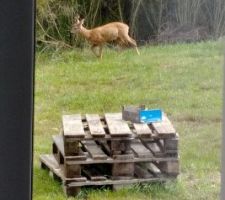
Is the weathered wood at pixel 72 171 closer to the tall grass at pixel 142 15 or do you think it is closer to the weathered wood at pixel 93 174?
the weathered wood at pixel 93 174

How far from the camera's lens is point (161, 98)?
118cm

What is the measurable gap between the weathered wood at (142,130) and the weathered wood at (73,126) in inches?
4.2

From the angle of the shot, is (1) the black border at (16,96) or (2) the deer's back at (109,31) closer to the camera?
(1) the black border at (16,96)

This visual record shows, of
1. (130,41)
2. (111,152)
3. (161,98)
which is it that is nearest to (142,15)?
(130,41)

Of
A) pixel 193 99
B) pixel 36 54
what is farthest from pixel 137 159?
pixel 36 54

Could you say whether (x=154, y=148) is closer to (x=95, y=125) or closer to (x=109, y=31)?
(x=95, y=125)

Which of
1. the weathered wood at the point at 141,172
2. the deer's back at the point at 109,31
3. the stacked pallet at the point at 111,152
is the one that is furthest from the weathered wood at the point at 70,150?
the deer's back at the point at 109,31

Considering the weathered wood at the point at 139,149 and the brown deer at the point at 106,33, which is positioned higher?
the brown deer at the point at 106,33

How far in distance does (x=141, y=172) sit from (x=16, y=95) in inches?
12.5

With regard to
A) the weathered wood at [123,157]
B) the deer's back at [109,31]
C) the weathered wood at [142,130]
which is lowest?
the weathered wood at [123,157]

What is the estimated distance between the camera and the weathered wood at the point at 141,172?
1.18 m

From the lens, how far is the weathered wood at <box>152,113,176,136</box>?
1180 millimetres

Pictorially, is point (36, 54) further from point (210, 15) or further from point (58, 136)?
point (210, 15)

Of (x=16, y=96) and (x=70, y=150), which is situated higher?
(x=16, y=96)
